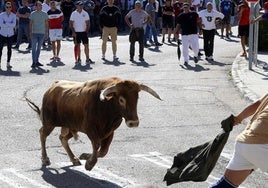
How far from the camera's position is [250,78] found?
60.5 feet

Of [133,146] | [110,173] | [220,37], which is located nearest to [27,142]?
[133,146]

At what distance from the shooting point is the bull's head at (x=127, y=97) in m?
8.90

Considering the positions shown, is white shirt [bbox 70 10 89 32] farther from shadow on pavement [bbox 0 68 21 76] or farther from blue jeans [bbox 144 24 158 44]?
blue jeans [bbox 144 24 158 44]

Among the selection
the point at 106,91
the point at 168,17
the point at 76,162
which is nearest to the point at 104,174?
the point at 76,162

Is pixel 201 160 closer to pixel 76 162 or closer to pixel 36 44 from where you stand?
pixel 76 162

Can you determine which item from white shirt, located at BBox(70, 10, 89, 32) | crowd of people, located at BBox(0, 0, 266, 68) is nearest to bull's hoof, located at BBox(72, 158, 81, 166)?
crowd of people, located at BBox(0, 0, 266, 68)

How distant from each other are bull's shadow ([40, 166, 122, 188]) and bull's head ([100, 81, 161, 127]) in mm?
837

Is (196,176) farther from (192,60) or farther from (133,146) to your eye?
(192,60)

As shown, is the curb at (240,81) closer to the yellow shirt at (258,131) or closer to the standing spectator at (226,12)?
the standing spectator at (226,12)

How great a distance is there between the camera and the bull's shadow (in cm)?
897

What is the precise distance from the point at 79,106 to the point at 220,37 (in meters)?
21.6

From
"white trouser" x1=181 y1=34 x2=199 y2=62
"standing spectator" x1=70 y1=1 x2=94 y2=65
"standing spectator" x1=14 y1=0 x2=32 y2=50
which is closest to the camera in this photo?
"white trouser" x1=181 y1=34 x2=199 y2=62

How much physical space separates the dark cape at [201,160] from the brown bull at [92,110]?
1650 mm

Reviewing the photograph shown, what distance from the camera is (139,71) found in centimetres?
2066
